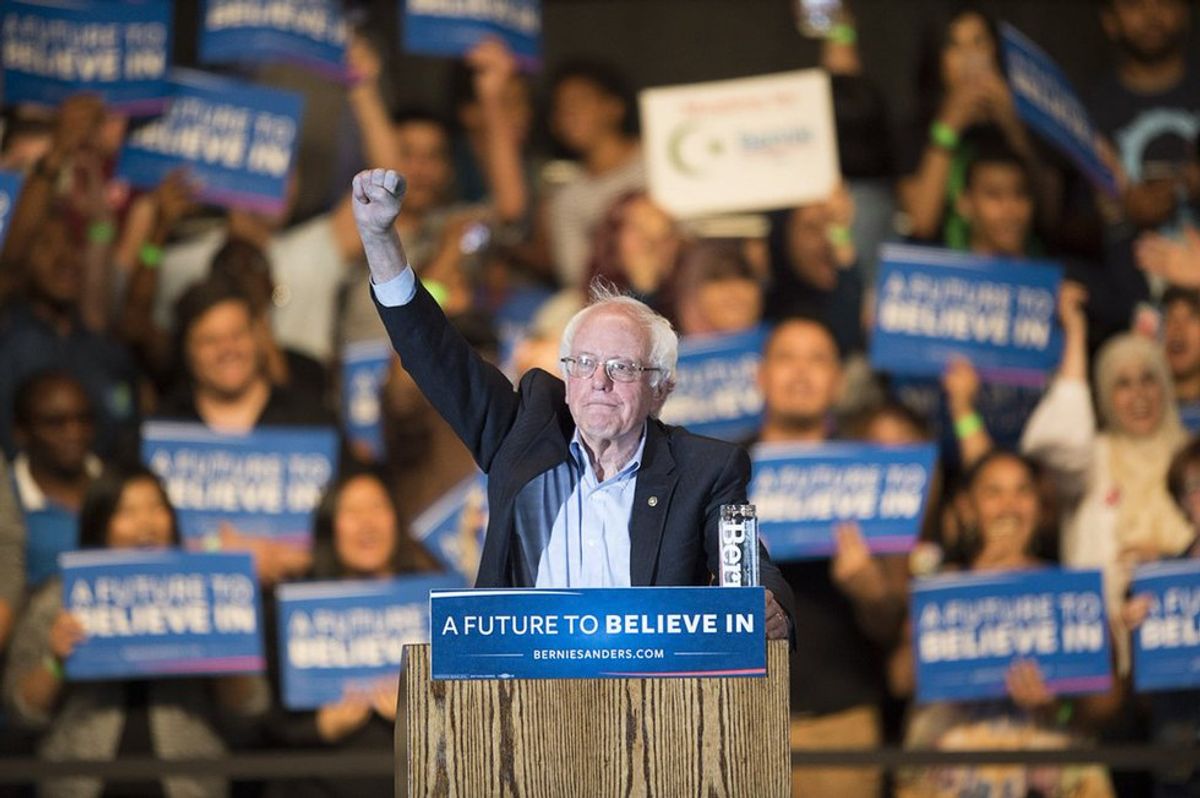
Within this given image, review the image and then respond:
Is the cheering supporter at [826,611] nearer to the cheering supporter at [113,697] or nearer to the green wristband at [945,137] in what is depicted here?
the green wristband at [945,137]

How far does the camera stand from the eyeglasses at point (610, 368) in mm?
2732

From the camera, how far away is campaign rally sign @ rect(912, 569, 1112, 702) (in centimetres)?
595

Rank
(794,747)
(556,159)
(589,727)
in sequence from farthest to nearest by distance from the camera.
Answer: (556,159) → (794,747) → (589,727)

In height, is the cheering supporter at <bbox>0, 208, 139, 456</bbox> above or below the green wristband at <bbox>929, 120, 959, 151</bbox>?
below

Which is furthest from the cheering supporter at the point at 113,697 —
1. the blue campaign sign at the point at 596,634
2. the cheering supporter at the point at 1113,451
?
the blue campaign sign at the point at 596,634

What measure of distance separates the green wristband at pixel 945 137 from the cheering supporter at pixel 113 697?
319 cm

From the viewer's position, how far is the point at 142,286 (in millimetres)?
6332

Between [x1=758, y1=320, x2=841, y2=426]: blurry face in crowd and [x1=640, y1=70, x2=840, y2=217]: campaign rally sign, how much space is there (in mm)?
574

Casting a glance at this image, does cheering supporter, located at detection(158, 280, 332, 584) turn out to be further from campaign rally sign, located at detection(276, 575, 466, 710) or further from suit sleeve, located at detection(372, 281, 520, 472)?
suit sleeve, located at detection(372, 281, 520, 472)

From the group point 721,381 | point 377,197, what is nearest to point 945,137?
point 721,381

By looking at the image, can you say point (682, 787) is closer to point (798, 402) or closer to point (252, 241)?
point (798, 402)

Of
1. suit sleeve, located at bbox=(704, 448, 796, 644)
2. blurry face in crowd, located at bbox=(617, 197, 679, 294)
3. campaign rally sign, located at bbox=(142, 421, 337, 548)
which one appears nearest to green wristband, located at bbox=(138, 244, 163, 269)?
campaign rally sign, located at bbox=(142, 421, 337, 548)

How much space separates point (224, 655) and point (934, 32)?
362 cm

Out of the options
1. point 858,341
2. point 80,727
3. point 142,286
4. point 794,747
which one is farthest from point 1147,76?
point 80,727
